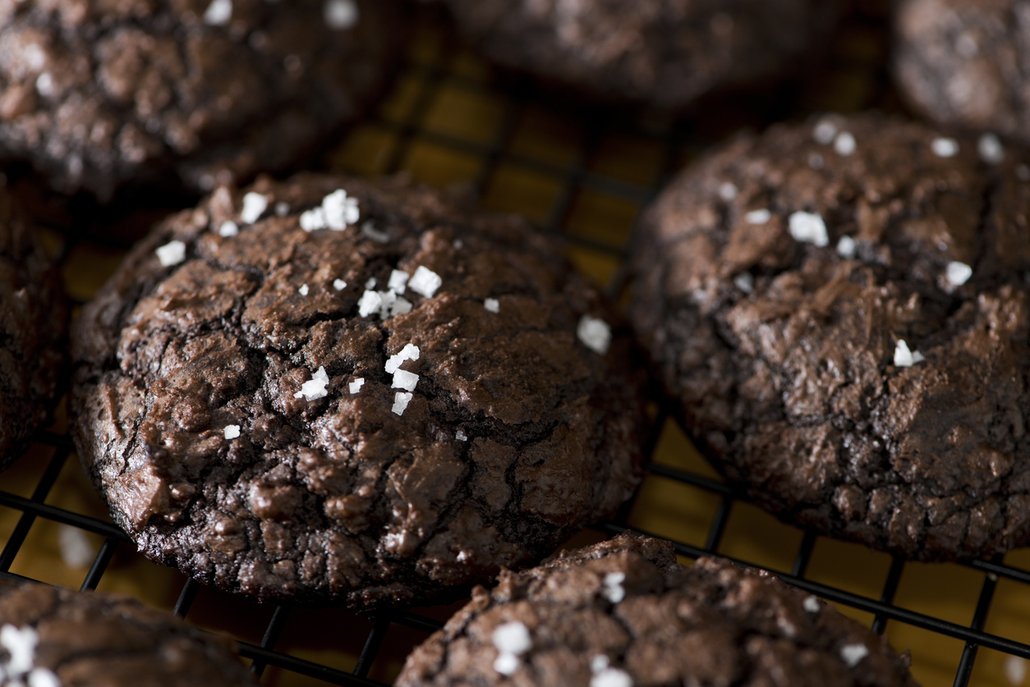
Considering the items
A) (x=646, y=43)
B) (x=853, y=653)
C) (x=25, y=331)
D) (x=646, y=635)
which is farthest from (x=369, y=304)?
(x=646, y=43)

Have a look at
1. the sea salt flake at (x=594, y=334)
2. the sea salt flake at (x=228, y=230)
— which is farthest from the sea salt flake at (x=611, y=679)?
the sea salt flake at (x=228, y=230)

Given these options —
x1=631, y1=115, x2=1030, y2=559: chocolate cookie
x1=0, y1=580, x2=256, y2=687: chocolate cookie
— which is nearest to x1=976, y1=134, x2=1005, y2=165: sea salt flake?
x1=631, y1=115, x2=1030, y2=559: chocolate cookie

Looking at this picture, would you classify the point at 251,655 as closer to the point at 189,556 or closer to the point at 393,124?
the point at 189,556

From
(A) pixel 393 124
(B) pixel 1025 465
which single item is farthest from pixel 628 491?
(A) pixel 393 124

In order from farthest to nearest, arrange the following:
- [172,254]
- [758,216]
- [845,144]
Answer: [845,144] → [758,216] → [172,254]

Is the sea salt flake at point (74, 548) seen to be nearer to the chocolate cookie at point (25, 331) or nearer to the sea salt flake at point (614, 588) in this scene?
the chocolate cookie at point (25, 331)

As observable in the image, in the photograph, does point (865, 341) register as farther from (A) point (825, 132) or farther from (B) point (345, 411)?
(B) point (345, 411)
